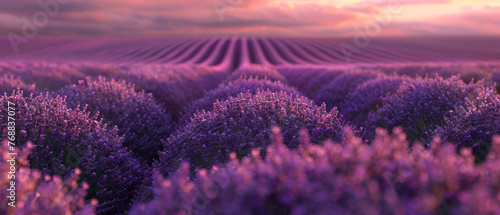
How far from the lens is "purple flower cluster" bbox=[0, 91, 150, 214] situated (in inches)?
118

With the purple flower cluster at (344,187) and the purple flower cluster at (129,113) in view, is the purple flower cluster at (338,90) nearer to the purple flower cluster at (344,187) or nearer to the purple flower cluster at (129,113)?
the purple flower cluster at (129,113)

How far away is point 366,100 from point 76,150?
16.2 ft

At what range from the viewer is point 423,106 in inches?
184

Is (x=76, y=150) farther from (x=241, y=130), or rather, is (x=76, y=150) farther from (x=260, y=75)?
(x=260, y=75)

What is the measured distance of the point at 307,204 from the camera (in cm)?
115

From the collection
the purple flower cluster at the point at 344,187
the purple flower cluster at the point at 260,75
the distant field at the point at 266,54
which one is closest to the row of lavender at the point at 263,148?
the purple flower cluster at the point at 344,187

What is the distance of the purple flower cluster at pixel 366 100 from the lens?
595cm

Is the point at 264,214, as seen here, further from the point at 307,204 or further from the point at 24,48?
the point at 24,48

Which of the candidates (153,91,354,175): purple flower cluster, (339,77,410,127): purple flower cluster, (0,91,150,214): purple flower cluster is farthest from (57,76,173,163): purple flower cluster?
(339,77,410,127): purple flower cluster

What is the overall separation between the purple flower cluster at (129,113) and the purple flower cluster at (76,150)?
3.98ft

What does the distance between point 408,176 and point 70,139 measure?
123 inches

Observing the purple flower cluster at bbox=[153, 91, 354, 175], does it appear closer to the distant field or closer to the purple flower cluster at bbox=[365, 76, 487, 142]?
the purple flower cluster at bbox=[365, 76, 487, 142]

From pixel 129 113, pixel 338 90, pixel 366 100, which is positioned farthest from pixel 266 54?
pixel 129 113

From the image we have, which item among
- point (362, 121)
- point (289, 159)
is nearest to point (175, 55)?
point (362, 121)
